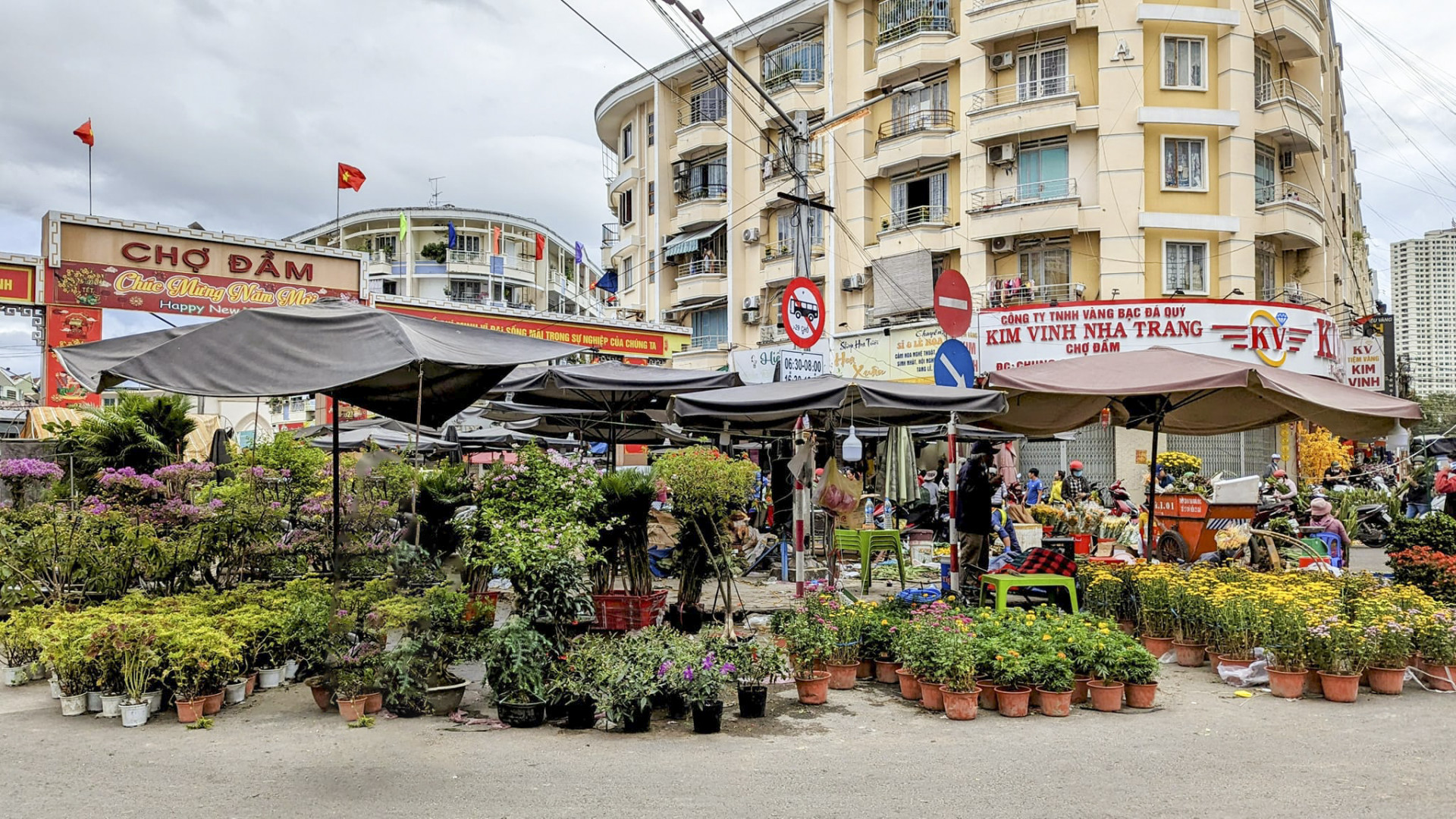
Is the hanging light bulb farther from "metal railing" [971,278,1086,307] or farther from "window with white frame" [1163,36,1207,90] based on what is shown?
"window with white frame" [1163,36,1207,90]

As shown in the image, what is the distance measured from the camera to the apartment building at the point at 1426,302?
64062 millimetres

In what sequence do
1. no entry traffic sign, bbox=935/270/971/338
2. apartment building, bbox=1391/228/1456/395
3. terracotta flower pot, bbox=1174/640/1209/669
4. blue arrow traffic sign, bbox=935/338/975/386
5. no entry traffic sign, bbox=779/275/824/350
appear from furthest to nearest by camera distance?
apartment building, bbox=1391/228/1456/395
no entry traffic sign, bbox=779/275/824/350
no entry traffic sign, bbox=935/270/971/338
blue arrow traffic sign, bbox=935/338/975/386
terracotta flower pot, bbox=1174/640/1209/669

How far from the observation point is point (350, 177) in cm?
3025

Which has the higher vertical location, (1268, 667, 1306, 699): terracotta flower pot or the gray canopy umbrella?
the gray canopy umbrella

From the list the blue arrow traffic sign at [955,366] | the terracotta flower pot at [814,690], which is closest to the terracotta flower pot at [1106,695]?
the terracotta flower pot at [814,690]

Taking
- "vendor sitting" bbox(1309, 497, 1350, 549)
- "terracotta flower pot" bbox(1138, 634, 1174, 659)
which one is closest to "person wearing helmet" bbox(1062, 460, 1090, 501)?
"vendor sitting" bbox(1309, 497, 1350, 549)

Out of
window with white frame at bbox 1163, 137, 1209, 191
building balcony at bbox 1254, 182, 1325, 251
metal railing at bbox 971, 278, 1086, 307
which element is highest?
window with white frame at bbox 1163, 137, 1209, 191

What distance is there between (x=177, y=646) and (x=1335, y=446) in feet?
101

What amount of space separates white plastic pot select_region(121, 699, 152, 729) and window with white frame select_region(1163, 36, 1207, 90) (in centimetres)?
2734

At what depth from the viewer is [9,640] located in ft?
24.2

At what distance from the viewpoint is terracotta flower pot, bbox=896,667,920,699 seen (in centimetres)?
718

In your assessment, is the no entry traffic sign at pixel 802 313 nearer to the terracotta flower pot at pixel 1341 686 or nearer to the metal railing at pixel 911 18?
the terracotta flower pot at pixel 1341 686

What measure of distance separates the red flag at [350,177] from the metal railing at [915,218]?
16.3 m

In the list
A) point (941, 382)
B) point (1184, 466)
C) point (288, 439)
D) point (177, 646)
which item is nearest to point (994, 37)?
point (1184, 466)
